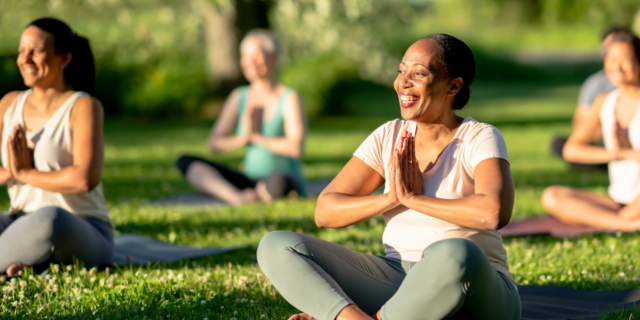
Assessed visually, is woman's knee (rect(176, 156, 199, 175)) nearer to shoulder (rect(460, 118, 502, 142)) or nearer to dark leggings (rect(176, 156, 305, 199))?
dark leggings (rect(176, 156, 305, 199))

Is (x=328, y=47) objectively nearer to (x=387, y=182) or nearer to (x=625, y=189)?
(x=625, y=189)

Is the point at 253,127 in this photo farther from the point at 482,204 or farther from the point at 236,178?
the point at 482,204

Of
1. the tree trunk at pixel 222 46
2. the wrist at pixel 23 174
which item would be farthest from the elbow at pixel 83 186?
the tree trunk at pixel 222 46

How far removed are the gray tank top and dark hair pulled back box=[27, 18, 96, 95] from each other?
0.60ft

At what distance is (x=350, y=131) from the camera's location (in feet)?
56.4

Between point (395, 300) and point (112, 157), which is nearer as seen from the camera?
point (395, 300)

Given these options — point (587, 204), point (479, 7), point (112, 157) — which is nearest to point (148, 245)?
point (587, 204)

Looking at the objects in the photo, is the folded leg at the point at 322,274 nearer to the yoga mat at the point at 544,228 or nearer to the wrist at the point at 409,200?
the wrist at the point at 409,200

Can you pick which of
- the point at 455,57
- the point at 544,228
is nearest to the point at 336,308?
the point at 455,57

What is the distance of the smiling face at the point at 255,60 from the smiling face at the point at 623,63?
3386mm

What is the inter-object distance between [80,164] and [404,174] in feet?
7.57

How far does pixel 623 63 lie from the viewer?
558 centimetres

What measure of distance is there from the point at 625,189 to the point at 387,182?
11.1 ft

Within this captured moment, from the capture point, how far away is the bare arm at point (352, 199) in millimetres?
3098
